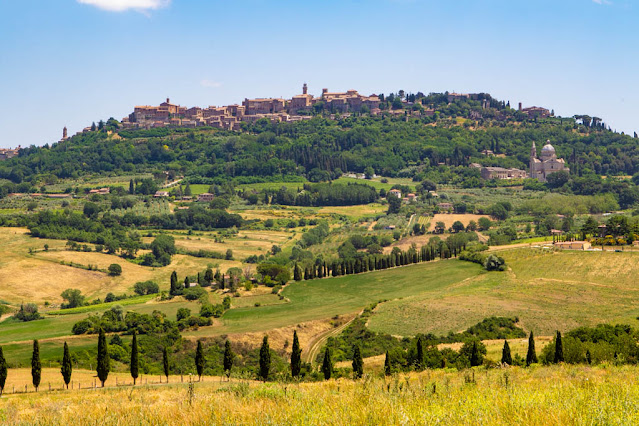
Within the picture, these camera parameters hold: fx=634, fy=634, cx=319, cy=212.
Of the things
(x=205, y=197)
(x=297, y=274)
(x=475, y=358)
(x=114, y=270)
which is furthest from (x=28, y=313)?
(x=205, y=197)

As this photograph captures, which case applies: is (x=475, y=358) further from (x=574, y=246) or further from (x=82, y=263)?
(x=82, y=263)

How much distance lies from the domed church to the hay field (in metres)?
81.5

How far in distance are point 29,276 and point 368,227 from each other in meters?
49.7

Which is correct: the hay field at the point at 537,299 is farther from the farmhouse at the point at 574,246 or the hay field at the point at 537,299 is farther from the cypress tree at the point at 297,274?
the cypress tree at the point at 297,274

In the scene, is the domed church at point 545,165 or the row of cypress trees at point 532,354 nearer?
the row of cypress trees at point 532,354

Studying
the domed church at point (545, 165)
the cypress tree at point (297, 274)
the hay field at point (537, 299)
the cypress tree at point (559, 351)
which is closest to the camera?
the cypress tree at point (559, 351)

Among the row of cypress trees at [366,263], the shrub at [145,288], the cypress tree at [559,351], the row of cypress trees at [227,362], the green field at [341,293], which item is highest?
the cypress tree at [559,351]

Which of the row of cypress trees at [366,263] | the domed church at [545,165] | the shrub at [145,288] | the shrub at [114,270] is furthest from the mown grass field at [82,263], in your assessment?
the domed church at [545,165]

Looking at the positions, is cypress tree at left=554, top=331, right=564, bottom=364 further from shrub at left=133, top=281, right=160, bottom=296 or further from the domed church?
the domed church

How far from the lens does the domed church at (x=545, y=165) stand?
142m

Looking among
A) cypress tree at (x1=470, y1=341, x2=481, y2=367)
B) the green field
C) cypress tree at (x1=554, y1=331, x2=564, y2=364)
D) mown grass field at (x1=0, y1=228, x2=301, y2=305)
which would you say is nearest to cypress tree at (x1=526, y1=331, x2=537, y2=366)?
cypress tree at (x1=554, y1=331, x2=564, y2=364)

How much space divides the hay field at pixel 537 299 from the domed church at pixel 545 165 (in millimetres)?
81549

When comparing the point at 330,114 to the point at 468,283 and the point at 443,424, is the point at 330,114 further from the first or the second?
the point at 443,424

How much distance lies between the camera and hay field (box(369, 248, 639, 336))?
44.6 meters
